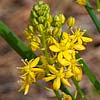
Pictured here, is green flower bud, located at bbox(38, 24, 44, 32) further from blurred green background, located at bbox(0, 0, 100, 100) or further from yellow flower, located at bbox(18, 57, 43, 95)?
blurred green background, located at bbox(0, 0, 100, 100)

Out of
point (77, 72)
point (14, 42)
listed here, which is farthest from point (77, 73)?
point (14, 42)

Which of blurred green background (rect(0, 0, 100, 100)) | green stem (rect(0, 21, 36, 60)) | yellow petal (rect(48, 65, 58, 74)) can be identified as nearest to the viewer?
yellow petal (rect(48, 65, 58, 74))

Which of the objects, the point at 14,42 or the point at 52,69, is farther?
the point at 14,42

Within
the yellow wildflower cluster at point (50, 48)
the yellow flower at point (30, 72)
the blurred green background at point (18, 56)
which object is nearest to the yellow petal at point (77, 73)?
the yellow wildflower cluster at point (50, 48)

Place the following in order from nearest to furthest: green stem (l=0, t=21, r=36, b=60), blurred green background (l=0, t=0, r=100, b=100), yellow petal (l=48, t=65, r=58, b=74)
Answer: yellow petal (l=48, t=65, r=58, b=74) → green stem (l=0, t=21, r=36, b=60) → blurred green background (l=0, t=0, r=100, b=100)

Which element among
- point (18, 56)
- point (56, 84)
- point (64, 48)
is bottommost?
point (18, 56)

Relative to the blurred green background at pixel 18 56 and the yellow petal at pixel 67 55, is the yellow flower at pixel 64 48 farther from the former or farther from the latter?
the blurred green background at pixel 18 56

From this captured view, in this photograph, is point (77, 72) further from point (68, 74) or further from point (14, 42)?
point (14, 42)

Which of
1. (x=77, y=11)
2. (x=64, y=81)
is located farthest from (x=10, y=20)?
(x=64, y=81)

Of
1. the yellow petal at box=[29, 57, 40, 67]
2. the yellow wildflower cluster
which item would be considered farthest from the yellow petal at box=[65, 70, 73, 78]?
the yellow petal at box=[29, 57, 40, 67]
